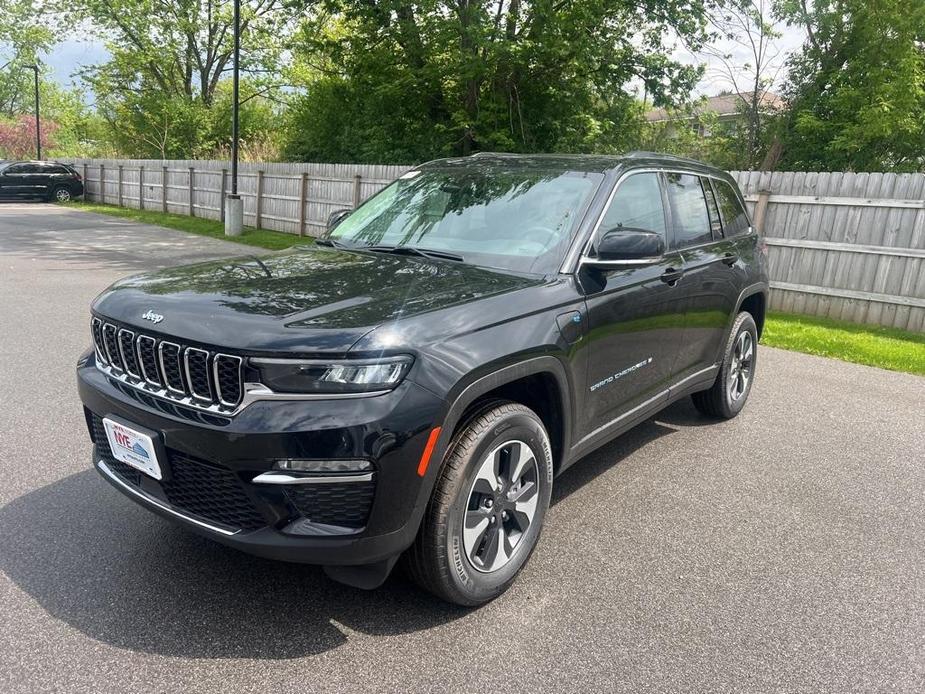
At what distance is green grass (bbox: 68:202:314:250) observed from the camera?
1711 cm

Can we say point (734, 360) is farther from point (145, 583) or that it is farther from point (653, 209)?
point (145, 583)

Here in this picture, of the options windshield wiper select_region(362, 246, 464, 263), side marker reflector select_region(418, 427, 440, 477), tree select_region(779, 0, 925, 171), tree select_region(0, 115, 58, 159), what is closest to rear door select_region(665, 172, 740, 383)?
windshield wiper select_region(362, 246, 464, 263)

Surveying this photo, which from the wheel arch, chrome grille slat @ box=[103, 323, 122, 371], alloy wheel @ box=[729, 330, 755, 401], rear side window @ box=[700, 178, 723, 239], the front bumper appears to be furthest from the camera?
alloy wheel @ box=[729, 330, 755, 401]

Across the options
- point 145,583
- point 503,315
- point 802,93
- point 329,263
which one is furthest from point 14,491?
point 802,93

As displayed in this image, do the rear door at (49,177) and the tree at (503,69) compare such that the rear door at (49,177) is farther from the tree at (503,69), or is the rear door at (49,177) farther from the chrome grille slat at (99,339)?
the chrome grille slat at (99,339)

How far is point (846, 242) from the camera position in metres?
9.83

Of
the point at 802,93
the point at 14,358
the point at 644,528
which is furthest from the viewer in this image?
the point at 802,93

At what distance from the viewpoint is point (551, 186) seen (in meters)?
3.85

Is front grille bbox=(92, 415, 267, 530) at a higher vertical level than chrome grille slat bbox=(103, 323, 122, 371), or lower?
lower

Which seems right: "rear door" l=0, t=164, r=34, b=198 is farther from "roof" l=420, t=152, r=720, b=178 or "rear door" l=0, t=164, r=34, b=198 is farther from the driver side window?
the driver side window

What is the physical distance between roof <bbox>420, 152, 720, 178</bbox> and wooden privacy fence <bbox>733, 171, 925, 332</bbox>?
6.34m

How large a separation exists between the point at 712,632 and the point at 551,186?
7.56ft

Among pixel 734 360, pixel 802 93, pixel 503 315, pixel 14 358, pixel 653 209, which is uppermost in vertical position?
pixel 802 93

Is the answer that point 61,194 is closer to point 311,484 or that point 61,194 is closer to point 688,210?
point 688,210
